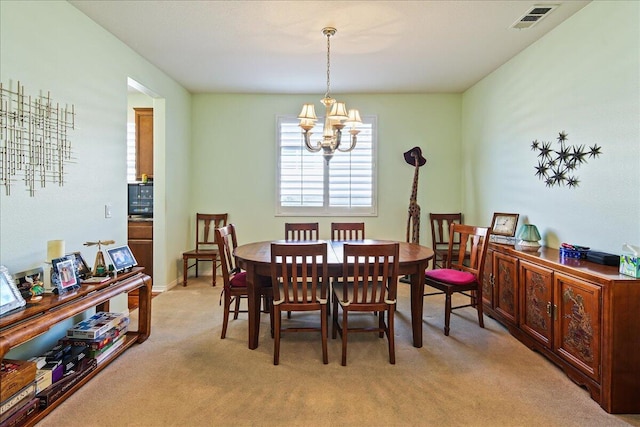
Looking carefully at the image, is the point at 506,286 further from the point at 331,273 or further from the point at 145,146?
the point at 145,146

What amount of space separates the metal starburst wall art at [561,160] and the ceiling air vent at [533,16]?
1.01 meters

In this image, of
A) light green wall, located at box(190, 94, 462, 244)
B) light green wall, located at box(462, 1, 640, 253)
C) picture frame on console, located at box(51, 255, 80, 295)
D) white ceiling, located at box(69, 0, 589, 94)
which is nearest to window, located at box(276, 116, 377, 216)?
light green wall, located at box(190, 94, 462, 244)

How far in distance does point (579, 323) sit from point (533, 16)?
251cm

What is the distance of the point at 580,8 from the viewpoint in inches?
111

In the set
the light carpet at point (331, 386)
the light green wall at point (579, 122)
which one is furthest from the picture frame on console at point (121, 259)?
the light green wall at point (579, 122)

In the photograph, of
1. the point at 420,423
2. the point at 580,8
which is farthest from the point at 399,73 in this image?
the point at 420,423

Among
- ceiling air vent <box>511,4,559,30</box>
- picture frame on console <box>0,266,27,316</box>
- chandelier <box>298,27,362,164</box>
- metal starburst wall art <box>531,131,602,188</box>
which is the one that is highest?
ceiling air vent <box>511,4,559,30</box>

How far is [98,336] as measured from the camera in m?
2.45

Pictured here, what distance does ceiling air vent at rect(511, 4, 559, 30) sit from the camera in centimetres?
279

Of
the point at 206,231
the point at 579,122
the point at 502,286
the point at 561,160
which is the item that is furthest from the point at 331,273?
the point at 206,231

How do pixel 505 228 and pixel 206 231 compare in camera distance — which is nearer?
pixel 505 228

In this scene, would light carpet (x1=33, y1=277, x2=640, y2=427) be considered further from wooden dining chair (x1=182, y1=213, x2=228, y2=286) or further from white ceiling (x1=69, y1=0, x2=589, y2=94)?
white ceiling (x1=69, y1=0, x2=589, y2=94)

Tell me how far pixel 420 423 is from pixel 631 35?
9.57ft

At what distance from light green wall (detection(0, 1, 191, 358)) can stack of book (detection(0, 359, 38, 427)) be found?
0.74 metres
